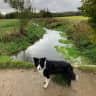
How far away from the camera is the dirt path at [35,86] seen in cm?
1180

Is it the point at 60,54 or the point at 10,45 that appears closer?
the point at 60,54

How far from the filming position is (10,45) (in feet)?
99.7

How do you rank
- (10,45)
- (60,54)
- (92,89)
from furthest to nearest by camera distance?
(10,45), (60,54), (92,89)

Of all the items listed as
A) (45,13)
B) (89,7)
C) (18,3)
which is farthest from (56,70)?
(45,13)

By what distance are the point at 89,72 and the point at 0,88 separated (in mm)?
4650

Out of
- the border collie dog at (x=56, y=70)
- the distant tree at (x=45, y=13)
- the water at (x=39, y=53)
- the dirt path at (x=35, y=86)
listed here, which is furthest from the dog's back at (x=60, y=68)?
the distant tree at (x=45, y=13)

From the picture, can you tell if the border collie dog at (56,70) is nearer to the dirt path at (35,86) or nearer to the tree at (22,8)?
the dirt path at (35,86)

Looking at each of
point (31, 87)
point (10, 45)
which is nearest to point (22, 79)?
point (31, 87)

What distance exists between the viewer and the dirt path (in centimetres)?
1180

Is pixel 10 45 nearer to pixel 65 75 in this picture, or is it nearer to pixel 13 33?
pixel 13 33

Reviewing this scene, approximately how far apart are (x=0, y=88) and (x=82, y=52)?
1445 cm

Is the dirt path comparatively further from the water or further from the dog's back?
the water

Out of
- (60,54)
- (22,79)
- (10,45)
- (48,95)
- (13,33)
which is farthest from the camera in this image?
(13,33)

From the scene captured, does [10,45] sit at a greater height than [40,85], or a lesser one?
lesser
